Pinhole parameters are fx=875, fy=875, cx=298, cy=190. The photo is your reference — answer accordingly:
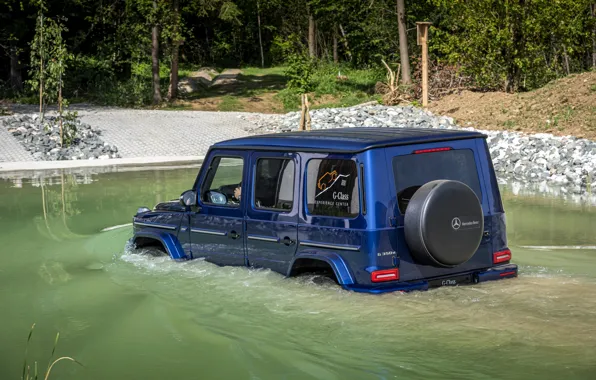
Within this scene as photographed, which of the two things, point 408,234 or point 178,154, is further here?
point 178,154

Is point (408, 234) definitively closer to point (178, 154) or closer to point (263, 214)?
point (263, 214)

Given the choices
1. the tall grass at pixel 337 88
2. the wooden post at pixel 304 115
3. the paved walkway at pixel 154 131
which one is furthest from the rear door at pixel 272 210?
the tall grass at pixel 337 88

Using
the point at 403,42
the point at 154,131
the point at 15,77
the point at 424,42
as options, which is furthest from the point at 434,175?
the point at 15,77

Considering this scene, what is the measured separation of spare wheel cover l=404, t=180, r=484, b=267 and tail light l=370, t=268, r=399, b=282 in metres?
0.23

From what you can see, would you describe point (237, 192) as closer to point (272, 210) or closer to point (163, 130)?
point (272, 210)

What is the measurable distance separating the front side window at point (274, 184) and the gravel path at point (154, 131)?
1841 cm

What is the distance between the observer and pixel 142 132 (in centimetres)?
3003

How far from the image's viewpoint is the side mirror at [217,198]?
357 inches

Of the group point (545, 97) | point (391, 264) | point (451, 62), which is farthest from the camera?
point (451, 62)

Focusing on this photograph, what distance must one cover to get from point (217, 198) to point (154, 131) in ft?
71.1

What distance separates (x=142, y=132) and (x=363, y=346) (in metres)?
24.0

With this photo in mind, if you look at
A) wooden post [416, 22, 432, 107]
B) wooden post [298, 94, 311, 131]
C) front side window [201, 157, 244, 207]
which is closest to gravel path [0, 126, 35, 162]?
wooden post [298, 94, 311, 131]

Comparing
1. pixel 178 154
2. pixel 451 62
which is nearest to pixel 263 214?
pixel 178 154

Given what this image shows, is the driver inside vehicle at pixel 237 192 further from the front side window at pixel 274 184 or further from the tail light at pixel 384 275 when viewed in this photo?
the tail light at pixel 384 275
